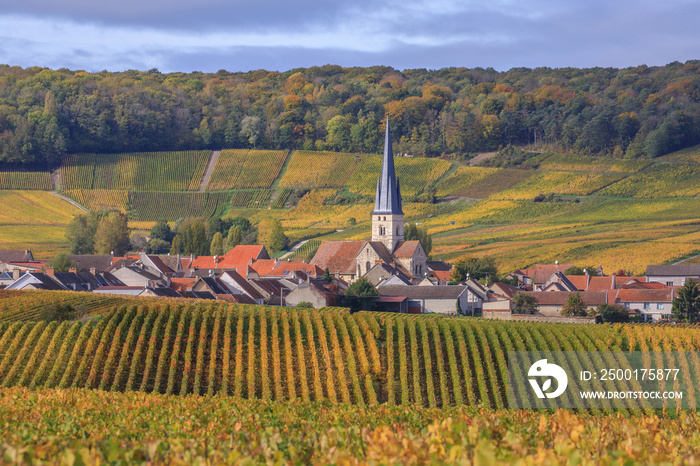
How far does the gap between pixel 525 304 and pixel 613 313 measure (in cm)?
614

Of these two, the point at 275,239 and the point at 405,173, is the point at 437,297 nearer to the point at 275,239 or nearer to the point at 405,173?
the point at 275,239

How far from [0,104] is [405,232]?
86871 mm

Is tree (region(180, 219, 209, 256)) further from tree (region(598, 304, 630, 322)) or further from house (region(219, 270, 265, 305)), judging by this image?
tree (region(598, 304, 630, 322))

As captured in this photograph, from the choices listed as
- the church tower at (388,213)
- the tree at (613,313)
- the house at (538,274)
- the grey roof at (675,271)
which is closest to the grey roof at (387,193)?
the church tower at (388,213)

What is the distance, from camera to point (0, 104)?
5531 inches

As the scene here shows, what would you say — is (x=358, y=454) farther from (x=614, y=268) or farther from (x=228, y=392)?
(x=614, y=268)

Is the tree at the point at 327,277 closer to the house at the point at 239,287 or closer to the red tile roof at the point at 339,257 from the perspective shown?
the red tile roof at the point at 339,257

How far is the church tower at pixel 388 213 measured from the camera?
78.6 metres

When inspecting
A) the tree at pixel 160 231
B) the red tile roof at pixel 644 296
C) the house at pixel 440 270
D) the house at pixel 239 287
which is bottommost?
the tree at pixel 160 231

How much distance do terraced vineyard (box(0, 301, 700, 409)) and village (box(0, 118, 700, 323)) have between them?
18314mm

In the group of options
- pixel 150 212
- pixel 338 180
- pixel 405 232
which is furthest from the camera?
pixel 338 180

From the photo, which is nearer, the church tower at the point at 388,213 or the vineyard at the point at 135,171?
the church tower at the point at 388,213

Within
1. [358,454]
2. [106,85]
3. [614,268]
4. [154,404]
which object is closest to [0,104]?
[106,85]

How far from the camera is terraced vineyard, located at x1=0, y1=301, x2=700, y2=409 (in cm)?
2666
